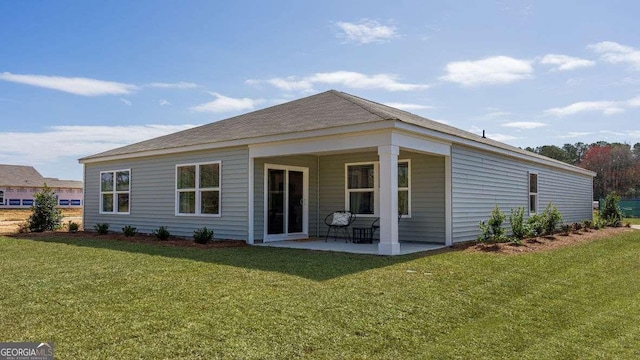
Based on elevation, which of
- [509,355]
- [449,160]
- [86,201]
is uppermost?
[449,160]

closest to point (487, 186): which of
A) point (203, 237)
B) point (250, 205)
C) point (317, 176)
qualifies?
point (317, 176)

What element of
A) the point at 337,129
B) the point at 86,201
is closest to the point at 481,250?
the point at 337,129

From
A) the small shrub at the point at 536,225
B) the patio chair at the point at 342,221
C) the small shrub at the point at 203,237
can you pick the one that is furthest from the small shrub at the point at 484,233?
the small shrub at the point at 203,237

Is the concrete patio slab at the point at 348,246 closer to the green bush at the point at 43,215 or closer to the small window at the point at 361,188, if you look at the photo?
the small window at the point at 361,188

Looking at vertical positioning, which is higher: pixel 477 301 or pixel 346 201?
pixel 346 201

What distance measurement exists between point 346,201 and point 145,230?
609 centimetres

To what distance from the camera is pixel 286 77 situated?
13.5 m

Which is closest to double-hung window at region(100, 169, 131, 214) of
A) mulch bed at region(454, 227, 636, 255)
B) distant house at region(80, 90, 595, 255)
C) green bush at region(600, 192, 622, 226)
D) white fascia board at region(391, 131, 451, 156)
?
distant house at region(80, 90, 595, 255)

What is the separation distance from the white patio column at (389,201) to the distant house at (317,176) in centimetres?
2

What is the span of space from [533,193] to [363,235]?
21.8 ft

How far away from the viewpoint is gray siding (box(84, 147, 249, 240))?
11.1 metres

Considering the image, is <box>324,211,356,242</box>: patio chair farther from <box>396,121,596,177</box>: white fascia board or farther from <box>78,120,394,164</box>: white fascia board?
<box>396,121,596,177</box>: white fascia board

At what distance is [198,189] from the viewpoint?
11961 millimetres

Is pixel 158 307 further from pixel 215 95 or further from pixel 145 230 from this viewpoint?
pixel 215 95
